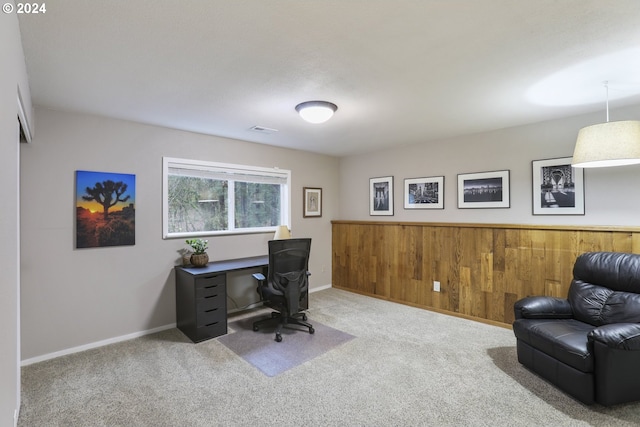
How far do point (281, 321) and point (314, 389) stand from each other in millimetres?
1303

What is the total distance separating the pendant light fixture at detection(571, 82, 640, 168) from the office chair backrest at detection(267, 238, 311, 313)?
9.16ft

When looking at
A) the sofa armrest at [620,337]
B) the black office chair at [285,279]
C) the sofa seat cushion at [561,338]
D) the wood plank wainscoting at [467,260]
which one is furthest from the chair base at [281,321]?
the sofa armrest at [620,337]

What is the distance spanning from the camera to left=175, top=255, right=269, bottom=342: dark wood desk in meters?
3.29

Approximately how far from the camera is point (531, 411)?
2.13 m

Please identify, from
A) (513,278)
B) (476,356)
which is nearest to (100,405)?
(476,356)

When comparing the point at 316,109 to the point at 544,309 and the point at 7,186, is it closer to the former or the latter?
the point at 7,186

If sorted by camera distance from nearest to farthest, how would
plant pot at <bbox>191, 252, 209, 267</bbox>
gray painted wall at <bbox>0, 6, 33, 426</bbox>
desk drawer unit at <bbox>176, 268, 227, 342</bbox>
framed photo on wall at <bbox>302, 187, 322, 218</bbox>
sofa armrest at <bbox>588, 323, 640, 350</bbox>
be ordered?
gray painted wall at <bbox>0, 6, 33, 426</bbox> → sofa armrest at <bbox>588, 323, 640, 350</bbox> → desk drawer unit at <bbox>176, 268, 227, 342</bbox> → plant pot at <bbox>191, 252, 209, 267</bbox> → framed photo on wall at <bbox>302, 187, 322, 218</bbox>

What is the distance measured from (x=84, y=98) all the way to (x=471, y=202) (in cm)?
449

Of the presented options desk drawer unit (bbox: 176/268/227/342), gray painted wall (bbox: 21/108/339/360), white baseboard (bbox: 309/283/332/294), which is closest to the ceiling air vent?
gray painted wall (bbox: 21/108/339/360)

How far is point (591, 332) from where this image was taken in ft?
7.10

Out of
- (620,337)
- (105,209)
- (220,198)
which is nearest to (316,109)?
(220,198)

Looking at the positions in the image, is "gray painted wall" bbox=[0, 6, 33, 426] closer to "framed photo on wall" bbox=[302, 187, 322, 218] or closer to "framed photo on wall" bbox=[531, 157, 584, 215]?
"framed photo on wall" bbox=[302, 187, 322, 218]

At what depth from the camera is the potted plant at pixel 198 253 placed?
3667mm

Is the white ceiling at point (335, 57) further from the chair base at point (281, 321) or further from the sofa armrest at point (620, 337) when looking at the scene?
the chair base at point (281, 321)
